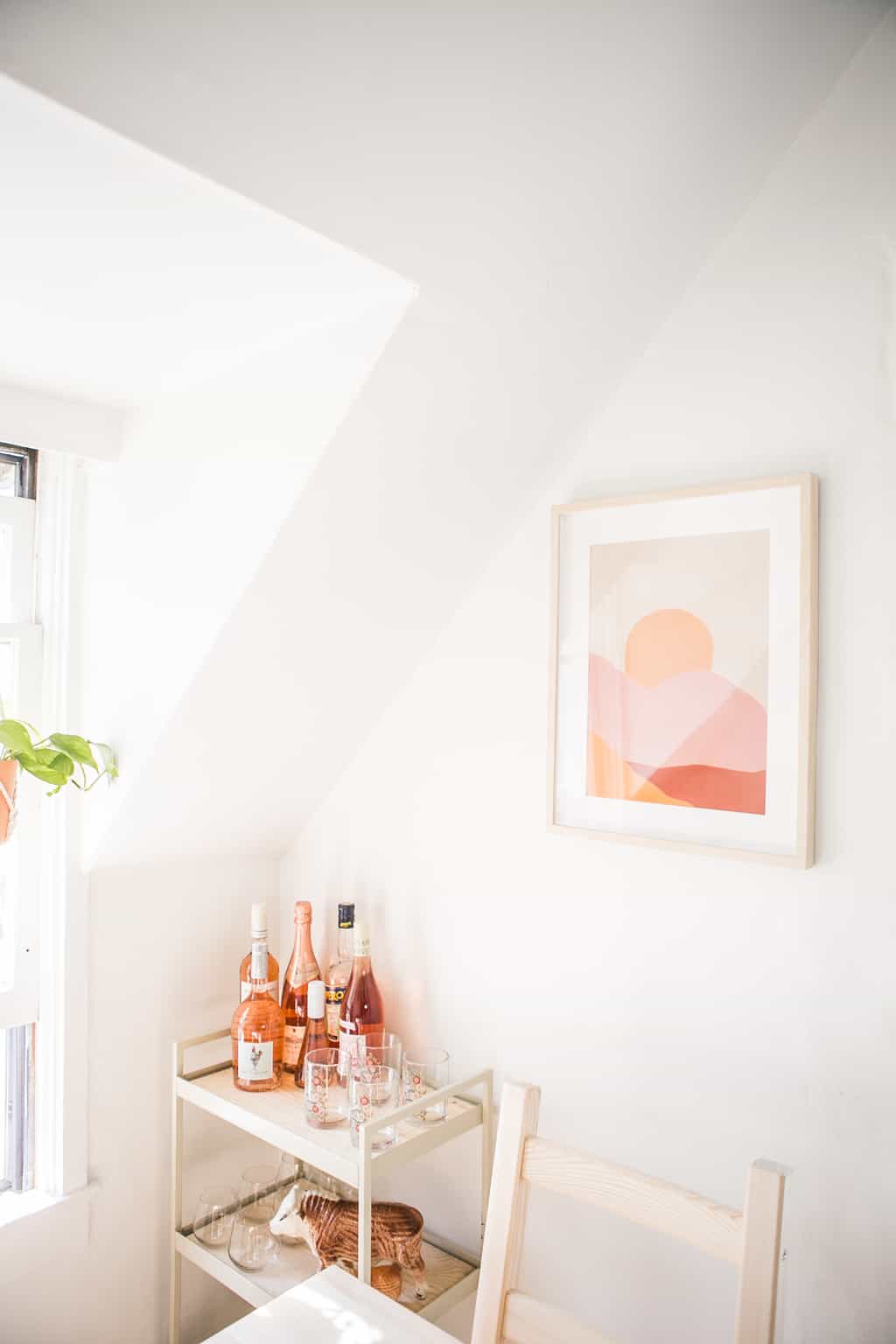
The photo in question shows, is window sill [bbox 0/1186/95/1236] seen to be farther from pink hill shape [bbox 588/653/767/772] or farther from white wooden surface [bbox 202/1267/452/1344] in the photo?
pink hill shape [bbox 588/653/767/772]

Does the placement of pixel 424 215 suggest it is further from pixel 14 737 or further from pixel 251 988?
pixel 251 988

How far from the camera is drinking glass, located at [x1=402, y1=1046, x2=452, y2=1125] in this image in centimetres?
167

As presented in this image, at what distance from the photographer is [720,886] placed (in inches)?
56.2

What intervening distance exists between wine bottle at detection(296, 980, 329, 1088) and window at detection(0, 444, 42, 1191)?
51 cm

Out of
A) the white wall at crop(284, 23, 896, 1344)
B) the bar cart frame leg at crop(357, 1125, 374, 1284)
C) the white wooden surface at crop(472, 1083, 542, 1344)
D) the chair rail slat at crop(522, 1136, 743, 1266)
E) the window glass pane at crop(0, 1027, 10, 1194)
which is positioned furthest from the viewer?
the window glass pane at crop(0, 1027, 10, 1194)

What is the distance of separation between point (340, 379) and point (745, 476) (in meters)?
0.62

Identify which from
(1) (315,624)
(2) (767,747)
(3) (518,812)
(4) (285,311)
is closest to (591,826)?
(3) (518,812)

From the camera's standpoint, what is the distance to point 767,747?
1.34 meters

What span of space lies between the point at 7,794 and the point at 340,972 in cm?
73

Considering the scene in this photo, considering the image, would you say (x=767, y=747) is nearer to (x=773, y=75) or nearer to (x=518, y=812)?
(x=518, y=812)

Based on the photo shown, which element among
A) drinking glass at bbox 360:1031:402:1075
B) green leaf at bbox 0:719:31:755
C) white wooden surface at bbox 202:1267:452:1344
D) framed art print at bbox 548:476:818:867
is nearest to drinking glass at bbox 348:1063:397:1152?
drinking glass at bbox 360:1031:402:1075

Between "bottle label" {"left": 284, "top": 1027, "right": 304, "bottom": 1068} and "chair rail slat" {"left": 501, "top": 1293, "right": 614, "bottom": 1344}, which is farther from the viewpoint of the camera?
"bottle label" {"left": 284, "top": 1027, "right": 304, "bottom": 1068}

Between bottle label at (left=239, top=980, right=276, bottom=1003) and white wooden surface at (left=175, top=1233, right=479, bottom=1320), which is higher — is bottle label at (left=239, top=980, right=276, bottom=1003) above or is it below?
above

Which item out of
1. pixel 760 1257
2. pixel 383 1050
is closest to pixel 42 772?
pixel 383 1050
